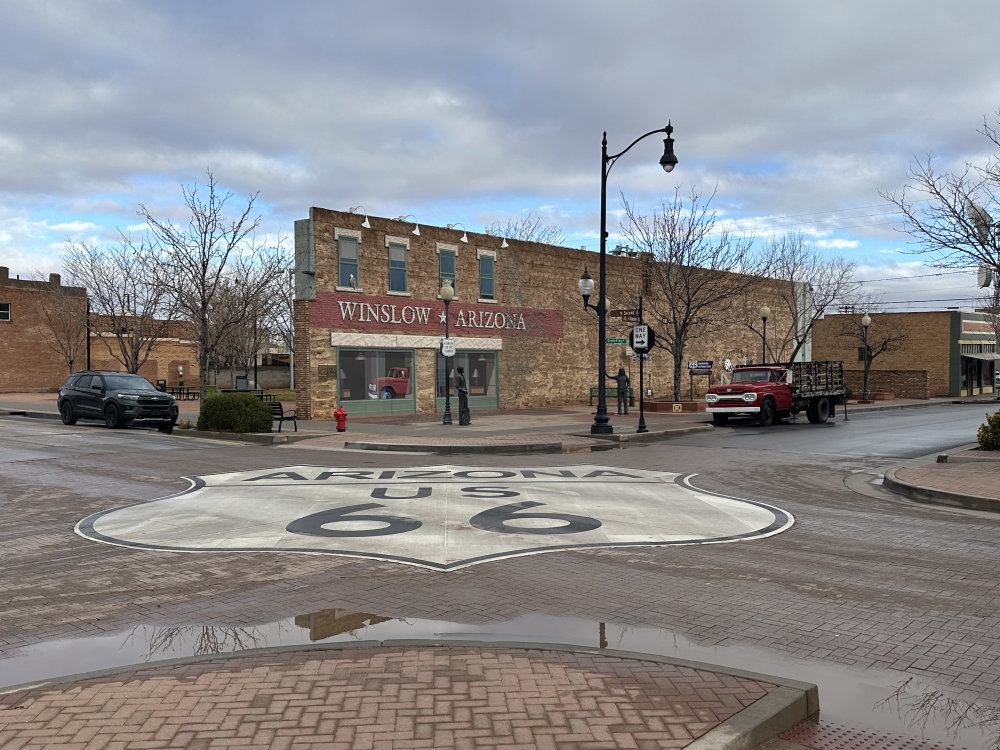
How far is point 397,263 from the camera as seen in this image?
29.4 meters

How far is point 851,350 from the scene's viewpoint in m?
55.9

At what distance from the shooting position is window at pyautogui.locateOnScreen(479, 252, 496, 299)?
3275 centimetres

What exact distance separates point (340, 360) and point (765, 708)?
2457 cm

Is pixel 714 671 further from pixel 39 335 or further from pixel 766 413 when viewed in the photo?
pixel 39 335

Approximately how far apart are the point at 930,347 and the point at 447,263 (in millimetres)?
37200

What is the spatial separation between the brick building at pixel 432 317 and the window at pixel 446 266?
4cm

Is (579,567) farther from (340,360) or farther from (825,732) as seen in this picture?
(340,360)

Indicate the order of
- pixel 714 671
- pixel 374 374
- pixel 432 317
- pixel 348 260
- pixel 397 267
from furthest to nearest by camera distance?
1. pixel 432 317
2. pixel 397 267
3. pixel 374 374
4. pixel 348 260
5. pixel 714 671

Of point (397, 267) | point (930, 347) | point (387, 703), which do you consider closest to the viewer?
point (387, 703)

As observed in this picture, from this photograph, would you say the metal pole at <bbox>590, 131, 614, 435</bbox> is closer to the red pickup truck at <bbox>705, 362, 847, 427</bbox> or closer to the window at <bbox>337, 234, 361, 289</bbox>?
the red pickup truck at <bbox>705, 362, 847, 427</bbox>

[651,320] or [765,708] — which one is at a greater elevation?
[651,320]

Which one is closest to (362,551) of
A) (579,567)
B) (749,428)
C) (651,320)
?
(579,567)

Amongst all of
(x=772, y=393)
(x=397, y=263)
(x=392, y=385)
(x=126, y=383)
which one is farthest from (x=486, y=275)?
(x=126, y=383)

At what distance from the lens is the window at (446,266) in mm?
31094
